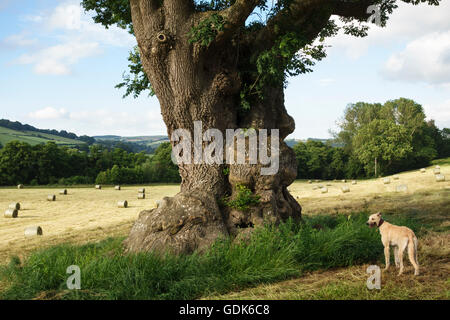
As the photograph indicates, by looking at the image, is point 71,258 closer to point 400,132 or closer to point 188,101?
point 188,101

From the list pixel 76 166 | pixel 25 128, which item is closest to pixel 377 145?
pixel 76 166

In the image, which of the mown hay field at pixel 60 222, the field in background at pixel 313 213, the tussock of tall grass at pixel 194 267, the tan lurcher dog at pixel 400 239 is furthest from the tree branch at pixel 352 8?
the mown hay field at pixel 60 222

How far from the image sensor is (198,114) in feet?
30.3

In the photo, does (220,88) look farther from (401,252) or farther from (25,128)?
(25,128)

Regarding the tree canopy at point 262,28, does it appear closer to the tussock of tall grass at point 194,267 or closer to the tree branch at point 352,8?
the tree branch at point 352,8

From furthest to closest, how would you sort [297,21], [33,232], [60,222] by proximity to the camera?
[60,222], [33,232], [297,21]

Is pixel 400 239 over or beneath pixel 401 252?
over

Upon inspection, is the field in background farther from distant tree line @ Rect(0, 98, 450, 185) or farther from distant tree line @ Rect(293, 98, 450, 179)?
distant tree line @ Rect(293, 98, 450, 179)

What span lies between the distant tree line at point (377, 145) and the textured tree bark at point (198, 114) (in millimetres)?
47390

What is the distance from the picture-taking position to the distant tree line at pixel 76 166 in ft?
156

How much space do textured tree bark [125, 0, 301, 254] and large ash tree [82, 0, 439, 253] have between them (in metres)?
0.03

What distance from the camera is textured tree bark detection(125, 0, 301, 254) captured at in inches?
332

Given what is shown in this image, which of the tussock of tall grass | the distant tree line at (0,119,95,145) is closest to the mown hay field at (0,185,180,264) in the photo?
the tussock of tall grass

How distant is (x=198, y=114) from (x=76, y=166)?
50170mm
